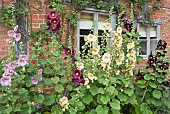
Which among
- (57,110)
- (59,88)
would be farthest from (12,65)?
(57,110)

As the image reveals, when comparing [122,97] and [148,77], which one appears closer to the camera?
[122,97]

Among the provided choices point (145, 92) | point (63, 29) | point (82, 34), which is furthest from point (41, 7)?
point (145, 92)

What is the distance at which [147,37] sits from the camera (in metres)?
5.20

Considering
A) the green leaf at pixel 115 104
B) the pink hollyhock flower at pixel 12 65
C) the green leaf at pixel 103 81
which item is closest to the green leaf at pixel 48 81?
the pink hollyhock flower at pixel 12 65

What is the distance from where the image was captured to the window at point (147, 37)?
5169mm

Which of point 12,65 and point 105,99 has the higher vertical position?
point 12,65

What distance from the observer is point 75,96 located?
2.71m

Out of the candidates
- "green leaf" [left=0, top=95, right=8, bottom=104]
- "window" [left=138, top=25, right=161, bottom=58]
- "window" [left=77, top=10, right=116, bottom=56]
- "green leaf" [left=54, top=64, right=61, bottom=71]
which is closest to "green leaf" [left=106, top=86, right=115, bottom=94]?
"green leaf" [left=54, top=64, right=61, bottom=71]

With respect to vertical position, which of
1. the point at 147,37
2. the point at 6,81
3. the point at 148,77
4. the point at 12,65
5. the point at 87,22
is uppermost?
the point at 87,22

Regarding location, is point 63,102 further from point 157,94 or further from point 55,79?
point 157,94

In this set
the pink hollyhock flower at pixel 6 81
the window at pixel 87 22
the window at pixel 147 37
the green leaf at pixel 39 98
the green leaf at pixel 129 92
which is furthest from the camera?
the window at pixel 147 37

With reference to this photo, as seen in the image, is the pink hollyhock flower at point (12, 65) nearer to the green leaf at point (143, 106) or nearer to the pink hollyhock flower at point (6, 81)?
the pink hollyhock flower at point (6, 81)

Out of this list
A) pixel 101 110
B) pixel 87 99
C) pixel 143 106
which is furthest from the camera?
pixel 143 106

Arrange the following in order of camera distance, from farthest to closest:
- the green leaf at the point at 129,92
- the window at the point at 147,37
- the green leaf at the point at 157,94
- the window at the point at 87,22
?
the window at the point at 147,37, the window at the point at 87,22, the green leaf at the point at 157,94, the green leaf at the point at 129,92
